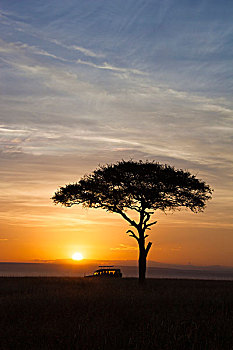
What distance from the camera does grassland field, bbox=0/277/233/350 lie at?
15.6m

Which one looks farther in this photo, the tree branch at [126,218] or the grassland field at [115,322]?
the tree branch at [126,218]

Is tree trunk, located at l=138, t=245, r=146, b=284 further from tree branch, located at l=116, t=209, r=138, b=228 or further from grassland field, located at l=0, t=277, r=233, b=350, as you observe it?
grassland field, located at l=0, t=277, r=233, b=350

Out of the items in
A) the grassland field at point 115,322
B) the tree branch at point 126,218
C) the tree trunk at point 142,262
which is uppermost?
the tree branch at point 126,218

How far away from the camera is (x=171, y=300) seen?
26.5 meters

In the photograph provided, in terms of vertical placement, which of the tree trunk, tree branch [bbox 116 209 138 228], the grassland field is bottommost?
the grassland field

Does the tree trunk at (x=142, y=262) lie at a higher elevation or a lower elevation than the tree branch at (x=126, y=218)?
lower

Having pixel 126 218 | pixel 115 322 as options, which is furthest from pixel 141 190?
pixel 115 322

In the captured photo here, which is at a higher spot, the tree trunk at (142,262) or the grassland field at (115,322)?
the tree trunk at (142,262)

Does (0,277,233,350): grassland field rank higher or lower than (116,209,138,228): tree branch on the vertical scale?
lower

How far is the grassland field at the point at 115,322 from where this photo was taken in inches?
616

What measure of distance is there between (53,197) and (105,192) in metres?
6.45

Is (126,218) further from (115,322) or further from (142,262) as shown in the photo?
(115,322)

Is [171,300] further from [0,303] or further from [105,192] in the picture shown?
[105,192]

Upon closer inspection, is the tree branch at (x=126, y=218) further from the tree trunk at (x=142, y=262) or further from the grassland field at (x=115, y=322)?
the grassland field at (x=115, y=322)
